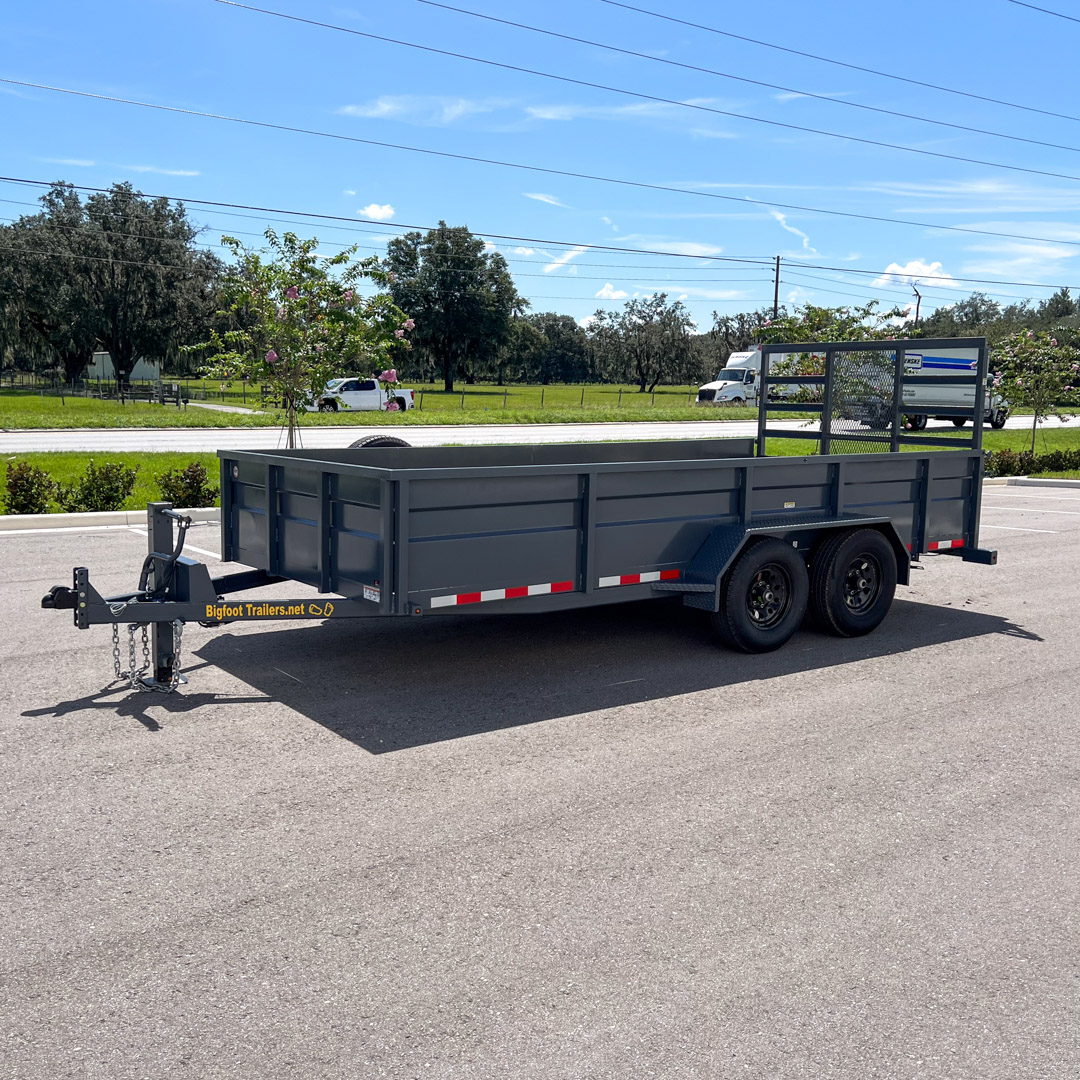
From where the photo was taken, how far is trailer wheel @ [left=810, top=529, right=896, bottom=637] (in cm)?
829

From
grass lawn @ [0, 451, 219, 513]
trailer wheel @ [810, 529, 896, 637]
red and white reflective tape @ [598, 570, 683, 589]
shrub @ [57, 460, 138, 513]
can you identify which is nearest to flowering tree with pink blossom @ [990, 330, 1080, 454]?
grass lawn @ [0, 451, 219, 513]

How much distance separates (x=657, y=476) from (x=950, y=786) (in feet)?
8.91

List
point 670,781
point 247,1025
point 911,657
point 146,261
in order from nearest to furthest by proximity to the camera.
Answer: point 247,1025 → point 670,781 → point 911,657 → point 146,261

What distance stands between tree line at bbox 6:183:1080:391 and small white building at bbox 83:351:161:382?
2.27m

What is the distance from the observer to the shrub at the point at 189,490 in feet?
48.1

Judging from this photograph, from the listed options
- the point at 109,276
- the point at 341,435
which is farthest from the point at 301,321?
the point at 109,276

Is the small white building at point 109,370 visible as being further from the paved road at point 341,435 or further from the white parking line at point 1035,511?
the white parking line at point 1035,511

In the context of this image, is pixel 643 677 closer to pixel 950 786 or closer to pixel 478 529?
pixel 478 529

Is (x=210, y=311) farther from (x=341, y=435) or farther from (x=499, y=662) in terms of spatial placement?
(x=499, y=662)

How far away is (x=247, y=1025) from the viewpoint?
3.41 metres

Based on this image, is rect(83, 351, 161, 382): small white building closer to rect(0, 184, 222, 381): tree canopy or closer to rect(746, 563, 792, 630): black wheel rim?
rect(0, 184, 222, 381): tree canopy

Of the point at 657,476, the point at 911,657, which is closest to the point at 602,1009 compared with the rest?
the point at 657,476

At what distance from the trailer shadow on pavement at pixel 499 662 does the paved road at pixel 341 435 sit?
41.0 feet

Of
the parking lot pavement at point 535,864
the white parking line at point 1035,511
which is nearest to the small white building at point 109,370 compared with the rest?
the white parking line at point 1035,511
